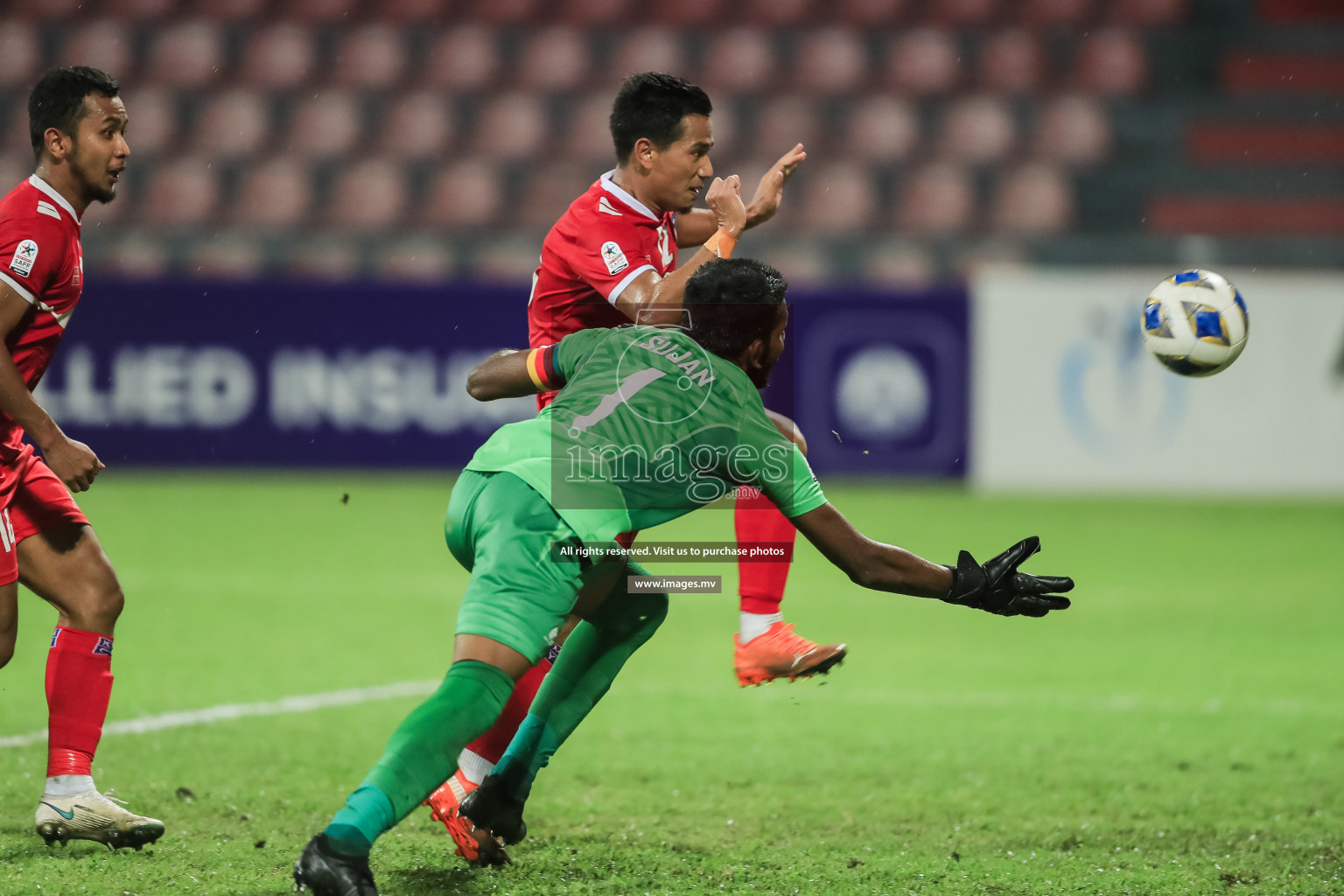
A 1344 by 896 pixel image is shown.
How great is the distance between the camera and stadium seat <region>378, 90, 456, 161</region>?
17.4 metres

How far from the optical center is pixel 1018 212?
1653cm

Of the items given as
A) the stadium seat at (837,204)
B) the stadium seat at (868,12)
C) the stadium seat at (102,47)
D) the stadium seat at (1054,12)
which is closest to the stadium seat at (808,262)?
the stadium seat at (837,204)

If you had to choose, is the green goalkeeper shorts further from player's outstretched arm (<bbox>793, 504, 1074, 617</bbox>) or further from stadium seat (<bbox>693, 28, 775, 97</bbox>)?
stadium seat (<bbox>693, 28, 775, 97</bbox>)

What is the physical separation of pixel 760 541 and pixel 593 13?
15.5 metres

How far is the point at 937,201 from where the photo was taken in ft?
54.2

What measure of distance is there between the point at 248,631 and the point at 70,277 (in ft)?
12.4

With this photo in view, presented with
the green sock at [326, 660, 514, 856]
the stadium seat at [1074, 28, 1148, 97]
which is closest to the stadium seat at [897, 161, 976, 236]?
the stadium seat at [1074, 28, 1148, 97]

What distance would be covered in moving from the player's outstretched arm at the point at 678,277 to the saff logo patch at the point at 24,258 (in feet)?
5.20

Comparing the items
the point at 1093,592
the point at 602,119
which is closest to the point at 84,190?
the point at 1093,592

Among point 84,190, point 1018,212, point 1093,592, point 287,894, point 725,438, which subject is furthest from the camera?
point 1018,212

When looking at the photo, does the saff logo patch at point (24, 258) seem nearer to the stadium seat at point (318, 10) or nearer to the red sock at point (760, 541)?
the red sock at point (760, 541)

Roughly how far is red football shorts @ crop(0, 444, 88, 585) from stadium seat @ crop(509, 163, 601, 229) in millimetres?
11728

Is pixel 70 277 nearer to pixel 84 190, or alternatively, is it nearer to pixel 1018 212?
pixel 84 190

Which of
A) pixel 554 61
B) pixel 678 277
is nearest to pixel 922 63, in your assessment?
pixel 554 61
